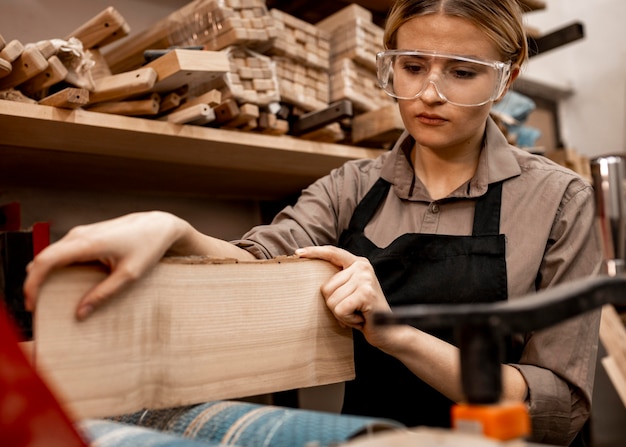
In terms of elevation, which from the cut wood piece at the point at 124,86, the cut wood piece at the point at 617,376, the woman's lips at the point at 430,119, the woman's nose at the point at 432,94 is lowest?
the cut wood piece at the point at 617,376

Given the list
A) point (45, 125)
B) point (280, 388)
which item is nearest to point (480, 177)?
point (280, 388)

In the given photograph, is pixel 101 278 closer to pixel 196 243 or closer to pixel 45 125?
pixel 196 243

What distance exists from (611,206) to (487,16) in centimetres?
215

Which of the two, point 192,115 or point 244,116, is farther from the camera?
point 244,116

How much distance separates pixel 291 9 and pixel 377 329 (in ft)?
6.08

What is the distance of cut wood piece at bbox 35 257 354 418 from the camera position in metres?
0.76

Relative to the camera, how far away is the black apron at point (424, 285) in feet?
4.40

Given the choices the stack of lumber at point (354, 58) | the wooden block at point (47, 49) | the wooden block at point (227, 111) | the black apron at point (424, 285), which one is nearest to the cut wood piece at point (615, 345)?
the stack of lumber at point (354, 58)

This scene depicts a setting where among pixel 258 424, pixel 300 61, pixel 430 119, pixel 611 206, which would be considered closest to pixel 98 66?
pixel 300 61

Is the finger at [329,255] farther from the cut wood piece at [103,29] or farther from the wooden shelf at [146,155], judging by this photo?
the cut wood piece at [103,29]

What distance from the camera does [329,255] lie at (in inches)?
42.9

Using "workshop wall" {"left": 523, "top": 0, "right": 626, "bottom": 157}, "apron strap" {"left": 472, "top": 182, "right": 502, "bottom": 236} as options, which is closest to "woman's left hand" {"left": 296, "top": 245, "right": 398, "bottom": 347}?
"apron strap" {"left": 472, "top": 182, "right": 502, "bottom": 236}

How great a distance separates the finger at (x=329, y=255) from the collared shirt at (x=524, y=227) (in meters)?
0.23

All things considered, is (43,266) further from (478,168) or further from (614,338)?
(614,338)
